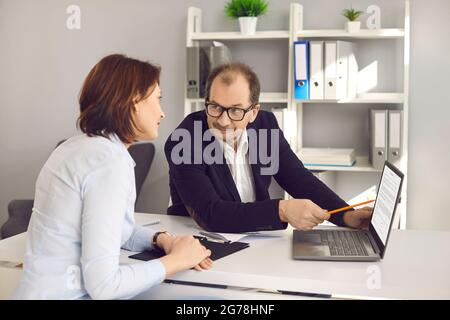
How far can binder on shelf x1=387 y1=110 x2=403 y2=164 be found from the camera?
3.39 m

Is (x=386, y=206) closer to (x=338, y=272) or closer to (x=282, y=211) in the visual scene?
(x=338, y=272)

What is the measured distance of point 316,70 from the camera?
3447 millimetres

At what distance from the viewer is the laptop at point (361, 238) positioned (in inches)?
65.7

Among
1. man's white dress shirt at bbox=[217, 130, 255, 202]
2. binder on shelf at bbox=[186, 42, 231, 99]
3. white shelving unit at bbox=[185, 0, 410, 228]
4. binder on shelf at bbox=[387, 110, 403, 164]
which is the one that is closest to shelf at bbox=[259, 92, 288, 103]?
white shelving unit at bbox=[185, 0, 410, 228]

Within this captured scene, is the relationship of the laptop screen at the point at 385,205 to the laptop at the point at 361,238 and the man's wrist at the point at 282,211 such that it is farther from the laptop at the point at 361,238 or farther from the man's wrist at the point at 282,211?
the man's wrist at the point at 282,211

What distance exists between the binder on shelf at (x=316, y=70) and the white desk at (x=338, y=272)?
1.65 meters

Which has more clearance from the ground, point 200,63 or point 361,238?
point 200,63

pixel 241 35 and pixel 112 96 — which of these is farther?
pixel 241 35

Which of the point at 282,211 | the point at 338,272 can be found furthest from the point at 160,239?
the point at 338,272

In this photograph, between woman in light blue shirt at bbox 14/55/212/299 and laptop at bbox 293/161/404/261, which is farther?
laptop at bbox 293/161/404/261

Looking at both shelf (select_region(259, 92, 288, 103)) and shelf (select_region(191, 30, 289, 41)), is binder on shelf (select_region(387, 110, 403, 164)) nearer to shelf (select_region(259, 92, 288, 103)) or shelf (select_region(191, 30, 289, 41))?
shelf (select_region(259, 92, 288, 103))

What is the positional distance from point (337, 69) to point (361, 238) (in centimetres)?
170

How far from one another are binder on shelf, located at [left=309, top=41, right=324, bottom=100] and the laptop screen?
1.62 m
